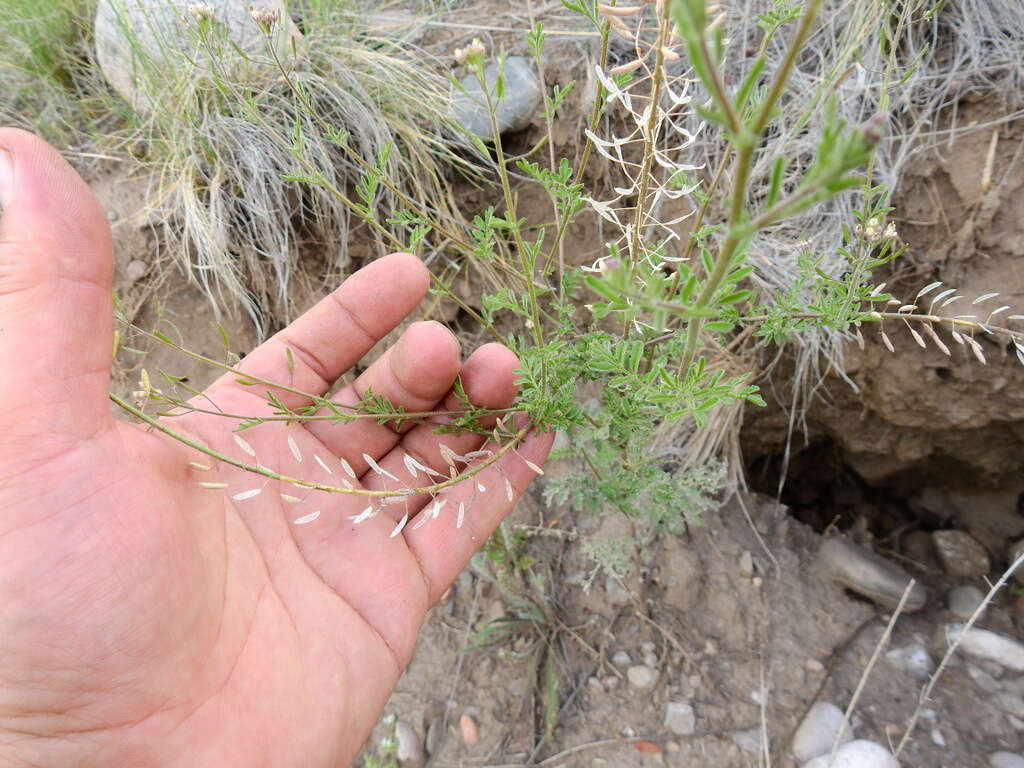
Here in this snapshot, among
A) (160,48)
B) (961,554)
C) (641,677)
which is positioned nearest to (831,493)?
(961,554)

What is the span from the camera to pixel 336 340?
2246mm

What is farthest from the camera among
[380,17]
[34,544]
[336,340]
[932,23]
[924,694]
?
[380,17]

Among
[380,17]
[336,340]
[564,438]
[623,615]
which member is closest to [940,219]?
[564,438]

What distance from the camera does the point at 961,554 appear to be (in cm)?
344

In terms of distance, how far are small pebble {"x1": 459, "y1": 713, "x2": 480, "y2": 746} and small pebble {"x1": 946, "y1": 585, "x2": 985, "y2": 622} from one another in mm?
2393

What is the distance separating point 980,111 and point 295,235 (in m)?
3.12

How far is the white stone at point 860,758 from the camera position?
7.86 feet

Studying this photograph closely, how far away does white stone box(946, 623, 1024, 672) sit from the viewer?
9.29ft

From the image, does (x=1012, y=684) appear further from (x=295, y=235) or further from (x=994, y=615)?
(x=295, y=235)

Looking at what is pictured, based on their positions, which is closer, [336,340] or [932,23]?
[336,340]

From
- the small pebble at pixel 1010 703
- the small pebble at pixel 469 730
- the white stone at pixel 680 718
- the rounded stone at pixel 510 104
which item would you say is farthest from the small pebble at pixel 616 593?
the rounded stone at pixel 510 104

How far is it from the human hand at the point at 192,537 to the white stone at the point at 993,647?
2348mm

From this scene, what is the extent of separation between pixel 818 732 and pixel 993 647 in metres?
1.01

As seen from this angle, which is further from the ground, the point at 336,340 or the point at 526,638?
the point at 336,340
